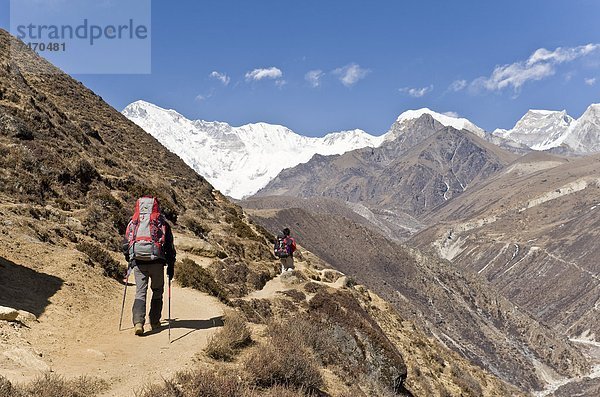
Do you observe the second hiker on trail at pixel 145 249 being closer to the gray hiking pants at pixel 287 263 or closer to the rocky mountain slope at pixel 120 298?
the rocky mountain slope at pixel 120 298

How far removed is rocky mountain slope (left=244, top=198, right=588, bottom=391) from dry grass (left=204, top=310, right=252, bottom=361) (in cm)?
8384

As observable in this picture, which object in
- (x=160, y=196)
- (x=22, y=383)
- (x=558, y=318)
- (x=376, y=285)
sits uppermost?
(x=160, y=196)

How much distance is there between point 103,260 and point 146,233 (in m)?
5.60

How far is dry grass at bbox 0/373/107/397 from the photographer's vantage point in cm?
606

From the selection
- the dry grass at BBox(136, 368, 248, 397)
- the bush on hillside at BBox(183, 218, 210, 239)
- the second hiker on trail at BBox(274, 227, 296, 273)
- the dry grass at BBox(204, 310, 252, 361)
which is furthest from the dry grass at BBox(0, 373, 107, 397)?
the bush on hillside at BBox(183, 218, 210, 239)

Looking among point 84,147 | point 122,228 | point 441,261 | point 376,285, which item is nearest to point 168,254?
point 122,228

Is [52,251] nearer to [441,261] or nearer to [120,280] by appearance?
[120,280]

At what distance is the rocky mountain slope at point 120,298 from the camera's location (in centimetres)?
817

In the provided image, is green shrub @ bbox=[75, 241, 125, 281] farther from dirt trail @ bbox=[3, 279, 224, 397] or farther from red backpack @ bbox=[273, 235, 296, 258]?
red backpack @ bbox=[273, 235, 296, 258]

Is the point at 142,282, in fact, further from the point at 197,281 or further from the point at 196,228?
the point at 196,228

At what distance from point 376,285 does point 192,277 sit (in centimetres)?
9872

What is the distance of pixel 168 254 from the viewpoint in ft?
34.6

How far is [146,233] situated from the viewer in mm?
10234

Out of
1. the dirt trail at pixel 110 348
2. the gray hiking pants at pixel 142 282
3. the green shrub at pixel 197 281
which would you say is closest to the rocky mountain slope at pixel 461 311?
the green shrub at pixel 197 281
